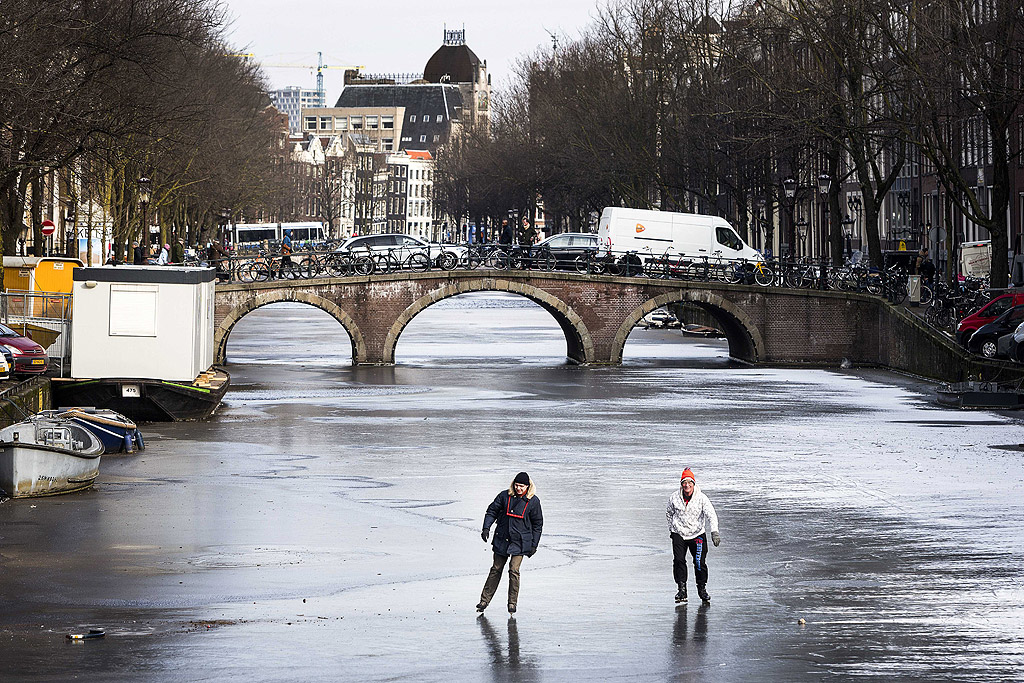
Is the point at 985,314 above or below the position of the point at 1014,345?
above

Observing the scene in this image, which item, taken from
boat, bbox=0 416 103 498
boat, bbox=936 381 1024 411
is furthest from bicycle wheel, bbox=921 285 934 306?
boat, bbox=0 416 103 498

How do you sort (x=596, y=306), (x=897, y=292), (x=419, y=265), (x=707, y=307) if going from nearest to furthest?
(x=897, y=292) → (x=596, y=306) → (x=707, y=307) → (x=419, y=265)

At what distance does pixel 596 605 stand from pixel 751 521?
29.1 ft

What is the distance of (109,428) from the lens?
1571 inches

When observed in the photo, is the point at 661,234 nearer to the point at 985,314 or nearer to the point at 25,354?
the point at 985,314

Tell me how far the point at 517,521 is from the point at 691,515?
2.41m

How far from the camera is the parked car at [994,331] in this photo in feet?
174

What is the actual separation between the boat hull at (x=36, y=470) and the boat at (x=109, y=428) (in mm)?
6334

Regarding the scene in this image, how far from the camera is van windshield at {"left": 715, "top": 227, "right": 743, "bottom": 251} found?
248 ft

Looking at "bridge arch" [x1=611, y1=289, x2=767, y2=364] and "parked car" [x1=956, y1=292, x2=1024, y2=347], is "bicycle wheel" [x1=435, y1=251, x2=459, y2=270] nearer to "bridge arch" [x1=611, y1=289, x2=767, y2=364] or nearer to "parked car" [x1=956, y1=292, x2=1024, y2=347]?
"bridge arch" [x1=611, y1=289, x2=767, y2=364]

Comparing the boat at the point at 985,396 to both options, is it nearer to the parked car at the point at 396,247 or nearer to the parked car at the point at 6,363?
the parked car at the point at 6,363

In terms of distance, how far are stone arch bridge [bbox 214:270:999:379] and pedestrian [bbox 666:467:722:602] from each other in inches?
1913

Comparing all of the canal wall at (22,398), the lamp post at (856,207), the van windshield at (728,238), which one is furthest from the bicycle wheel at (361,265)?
the canal wall at (22,398)

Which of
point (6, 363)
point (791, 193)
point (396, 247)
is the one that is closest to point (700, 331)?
point (791, 193)
